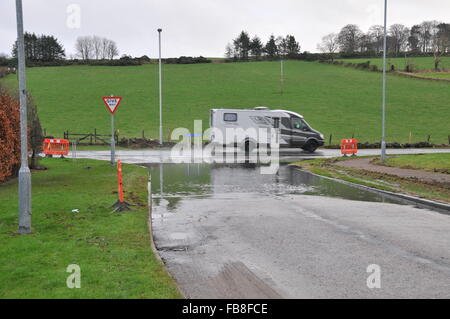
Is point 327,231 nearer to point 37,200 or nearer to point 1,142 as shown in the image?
point 37,200

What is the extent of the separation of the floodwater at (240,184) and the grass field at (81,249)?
1692mm

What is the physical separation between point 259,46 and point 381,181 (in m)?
96.0

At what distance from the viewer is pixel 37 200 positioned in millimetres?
10766

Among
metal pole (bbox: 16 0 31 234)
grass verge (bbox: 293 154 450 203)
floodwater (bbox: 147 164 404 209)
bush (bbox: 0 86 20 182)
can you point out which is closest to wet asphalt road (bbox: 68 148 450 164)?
floodwater (bbox: 147 164 404 209)

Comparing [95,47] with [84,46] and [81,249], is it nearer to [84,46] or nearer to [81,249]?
[84,46]

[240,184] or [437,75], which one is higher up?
[437,75]

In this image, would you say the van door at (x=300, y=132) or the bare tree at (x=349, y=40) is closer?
the van door at (x=300, y=132)

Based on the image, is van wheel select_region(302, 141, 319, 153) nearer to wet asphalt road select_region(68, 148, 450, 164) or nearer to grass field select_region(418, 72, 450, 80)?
wet asphalt road select_region(68, 148, 450, 164)

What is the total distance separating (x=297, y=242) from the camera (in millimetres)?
7512

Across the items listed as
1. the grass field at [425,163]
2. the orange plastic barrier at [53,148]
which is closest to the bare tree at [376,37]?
the grass field at [425,163]

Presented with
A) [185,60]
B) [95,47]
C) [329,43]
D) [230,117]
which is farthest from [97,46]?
[230,117]

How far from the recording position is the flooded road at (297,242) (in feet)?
17.7

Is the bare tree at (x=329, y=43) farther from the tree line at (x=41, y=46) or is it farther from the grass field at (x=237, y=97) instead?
the tree line at (x=41, y=46)

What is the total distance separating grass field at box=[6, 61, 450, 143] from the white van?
10.2 m
